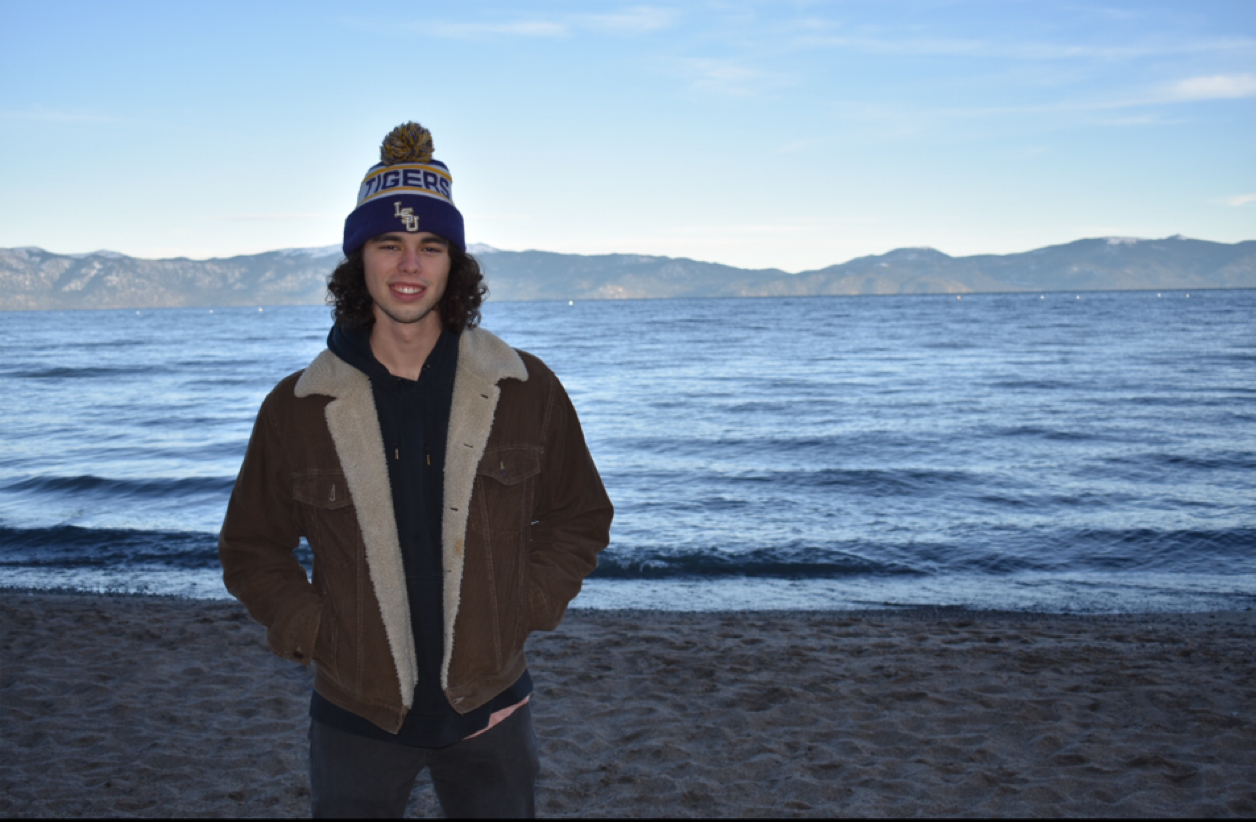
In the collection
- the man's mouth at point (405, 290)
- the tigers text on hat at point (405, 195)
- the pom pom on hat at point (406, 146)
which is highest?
the pom pom on hat at point (406, 146)

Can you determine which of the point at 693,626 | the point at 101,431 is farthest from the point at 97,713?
the point at 101,431

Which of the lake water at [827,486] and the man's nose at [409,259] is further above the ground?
the man's nose at [409,259]

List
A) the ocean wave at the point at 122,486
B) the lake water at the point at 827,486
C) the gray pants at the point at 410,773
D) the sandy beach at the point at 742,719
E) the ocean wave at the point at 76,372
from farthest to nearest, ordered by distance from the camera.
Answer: the ocean wave at the point at 76,372, the ocean wave at the point at 122,486, the lake water at the point at 827,486, the sandy beach at the point at 742,719, the gray pants at the point at 410,773

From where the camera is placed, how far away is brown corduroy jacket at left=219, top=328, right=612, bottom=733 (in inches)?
84.4

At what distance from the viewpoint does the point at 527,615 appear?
7.53ft

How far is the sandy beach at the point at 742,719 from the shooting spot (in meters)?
4.67

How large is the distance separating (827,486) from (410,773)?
13.7m

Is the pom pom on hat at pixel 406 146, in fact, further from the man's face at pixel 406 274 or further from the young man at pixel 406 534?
the man's face at pixel 406 274

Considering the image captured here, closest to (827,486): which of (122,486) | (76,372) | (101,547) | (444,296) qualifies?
(101,547)

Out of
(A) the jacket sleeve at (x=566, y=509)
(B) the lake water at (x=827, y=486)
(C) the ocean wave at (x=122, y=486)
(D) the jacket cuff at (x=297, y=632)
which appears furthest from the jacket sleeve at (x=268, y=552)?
(C) the ocean wave at (x=122, y=486)

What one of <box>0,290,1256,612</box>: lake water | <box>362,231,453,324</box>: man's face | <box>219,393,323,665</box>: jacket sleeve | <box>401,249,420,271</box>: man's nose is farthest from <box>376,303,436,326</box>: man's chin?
<box>0,290,1256,612</box>: lake water

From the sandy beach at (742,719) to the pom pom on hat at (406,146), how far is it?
11.6 feet

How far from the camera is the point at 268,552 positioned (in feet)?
7.54

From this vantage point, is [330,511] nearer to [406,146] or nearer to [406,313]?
[406,313]
